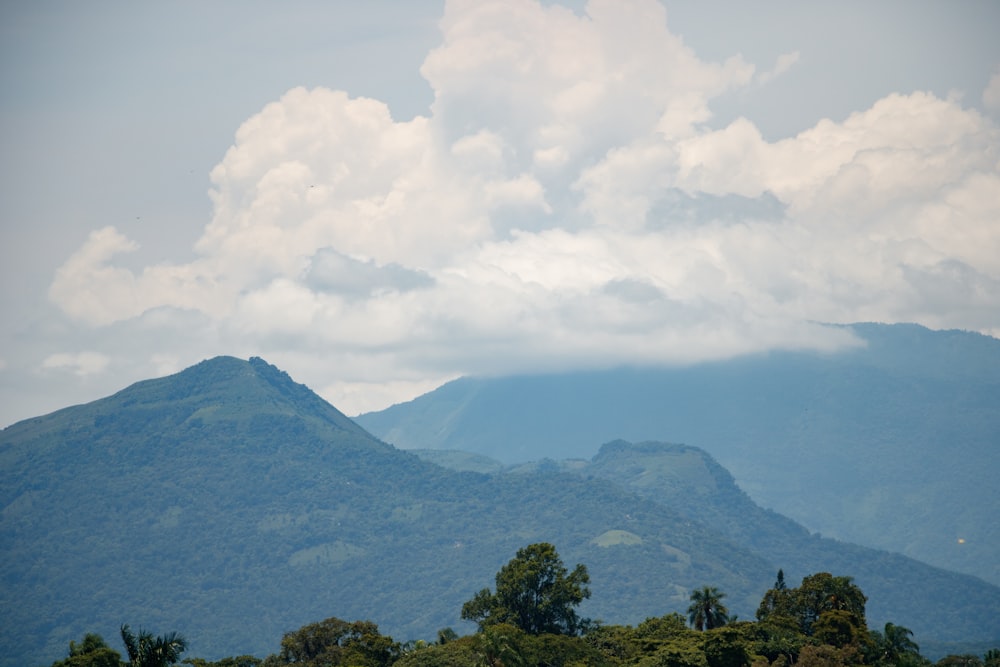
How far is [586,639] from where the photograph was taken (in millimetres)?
155625

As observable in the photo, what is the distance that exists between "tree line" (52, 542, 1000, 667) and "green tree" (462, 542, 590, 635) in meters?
0.13

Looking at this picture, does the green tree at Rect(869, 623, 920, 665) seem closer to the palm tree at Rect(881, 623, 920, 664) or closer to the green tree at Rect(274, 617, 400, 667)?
the palm tree at Rect(881, 623, 920, 664)

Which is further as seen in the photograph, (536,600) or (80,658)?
(536,600)

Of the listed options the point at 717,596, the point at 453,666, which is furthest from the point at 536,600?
the point at 453,666

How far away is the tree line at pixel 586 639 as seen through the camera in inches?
5148

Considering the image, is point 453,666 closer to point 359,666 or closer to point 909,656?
point 359,666

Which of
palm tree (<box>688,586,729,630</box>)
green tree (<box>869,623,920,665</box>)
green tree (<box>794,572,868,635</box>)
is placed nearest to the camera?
Answer: green tree (<box>869,623,920,665</box>)

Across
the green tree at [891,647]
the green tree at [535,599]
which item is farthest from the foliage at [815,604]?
the green tree at [535,599]

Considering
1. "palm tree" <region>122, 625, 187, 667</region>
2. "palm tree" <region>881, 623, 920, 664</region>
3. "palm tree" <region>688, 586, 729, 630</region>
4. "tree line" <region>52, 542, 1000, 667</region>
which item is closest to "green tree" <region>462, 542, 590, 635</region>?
"tree line" <region>52, 542, 1000, 667</region>

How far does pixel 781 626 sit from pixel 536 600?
3306 centimetres

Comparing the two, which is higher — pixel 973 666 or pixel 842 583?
pixel 842 583

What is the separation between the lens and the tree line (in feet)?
429

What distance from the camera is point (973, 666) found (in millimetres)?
177875

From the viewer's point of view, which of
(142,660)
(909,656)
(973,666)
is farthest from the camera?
(973,666)
